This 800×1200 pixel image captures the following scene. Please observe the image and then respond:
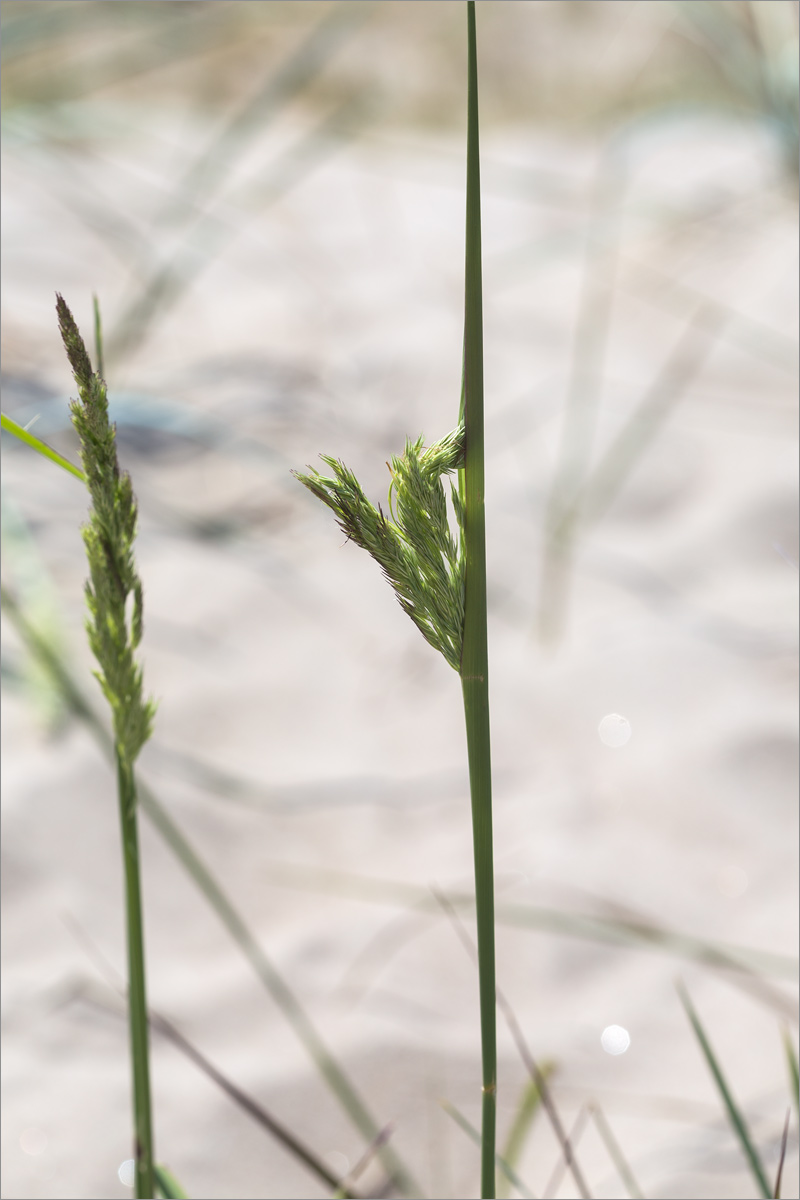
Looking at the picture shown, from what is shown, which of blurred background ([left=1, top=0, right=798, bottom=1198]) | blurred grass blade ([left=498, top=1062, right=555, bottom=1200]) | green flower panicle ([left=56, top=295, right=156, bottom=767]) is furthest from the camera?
blurred background ([left=1, top=0, right=798, bottom=1198])

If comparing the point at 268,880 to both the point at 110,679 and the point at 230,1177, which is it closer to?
the point at 230,1177

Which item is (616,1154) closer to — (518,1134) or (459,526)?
(518,1134)

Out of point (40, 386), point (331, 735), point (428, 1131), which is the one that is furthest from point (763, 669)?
point (40, 386)

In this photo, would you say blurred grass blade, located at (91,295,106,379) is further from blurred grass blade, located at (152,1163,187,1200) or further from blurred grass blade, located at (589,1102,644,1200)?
blurred grass blade, located at (589,1102,644,1200)

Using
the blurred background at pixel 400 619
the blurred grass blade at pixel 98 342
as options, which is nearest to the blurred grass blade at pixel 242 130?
the blurred background at pixel 400 619

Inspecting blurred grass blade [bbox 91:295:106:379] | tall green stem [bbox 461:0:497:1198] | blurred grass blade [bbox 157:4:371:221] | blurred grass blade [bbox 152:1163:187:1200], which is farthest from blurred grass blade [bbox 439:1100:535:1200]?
blurred grass blade [bbox 157:4:371:221]

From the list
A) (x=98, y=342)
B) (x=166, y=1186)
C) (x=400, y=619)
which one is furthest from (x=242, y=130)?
(x=166, y=1186)
